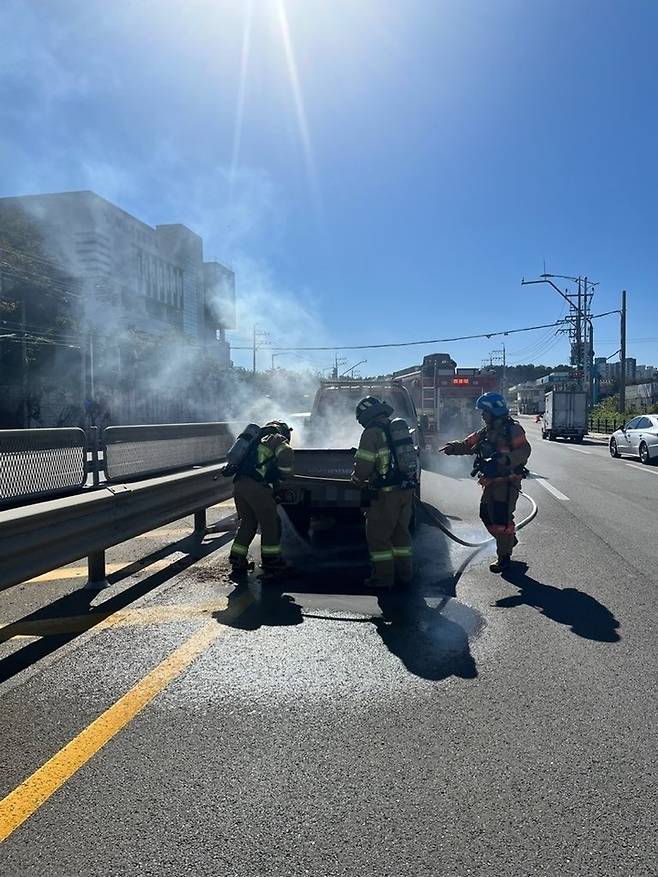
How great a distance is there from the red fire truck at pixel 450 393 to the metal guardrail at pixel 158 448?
455 inches

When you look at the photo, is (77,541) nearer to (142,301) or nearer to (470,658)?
(470,658)

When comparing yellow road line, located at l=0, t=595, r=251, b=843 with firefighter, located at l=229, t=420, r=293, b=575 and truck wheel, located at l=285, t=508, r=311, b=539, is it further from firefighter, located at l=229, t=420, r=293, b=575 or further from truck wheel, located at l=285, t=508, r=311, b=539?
truck wheel, located at l=285, t=508, r=311, b=539

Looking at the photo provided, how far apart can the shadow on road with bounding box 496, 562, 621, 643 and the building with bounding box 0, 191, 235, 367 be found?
18119mm

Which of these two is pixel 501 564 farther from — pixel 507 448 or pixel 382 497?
pixel 382 497

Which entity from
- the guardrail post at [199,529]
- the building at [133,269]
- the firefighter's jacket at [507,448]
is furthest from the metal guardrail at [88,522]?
the building at [133,269]

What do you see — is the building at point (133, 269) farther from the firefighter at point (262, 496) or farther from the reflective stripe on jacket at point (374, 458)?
the reflective stripe on jacket at point (374, 458)

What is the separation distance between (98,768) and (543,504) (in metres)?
8.95

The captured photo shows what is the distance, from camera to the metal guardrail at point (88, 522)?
4.06m

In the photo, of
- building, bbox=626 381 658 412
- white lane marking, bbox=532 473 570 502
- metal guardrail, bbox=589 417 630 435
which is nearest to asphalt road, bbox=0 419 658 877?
white lane marking, bbox=532 473 570 502

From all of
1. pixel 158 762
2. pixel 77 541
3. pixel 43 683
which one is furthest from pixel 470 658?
pixel 77 541

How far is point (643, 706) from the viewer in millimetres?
3381

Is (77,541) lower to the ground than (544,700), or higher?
higher

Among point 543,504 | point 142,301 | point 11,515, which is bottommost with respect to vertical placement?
point 543,504

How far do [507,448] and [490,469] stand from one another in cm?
27
